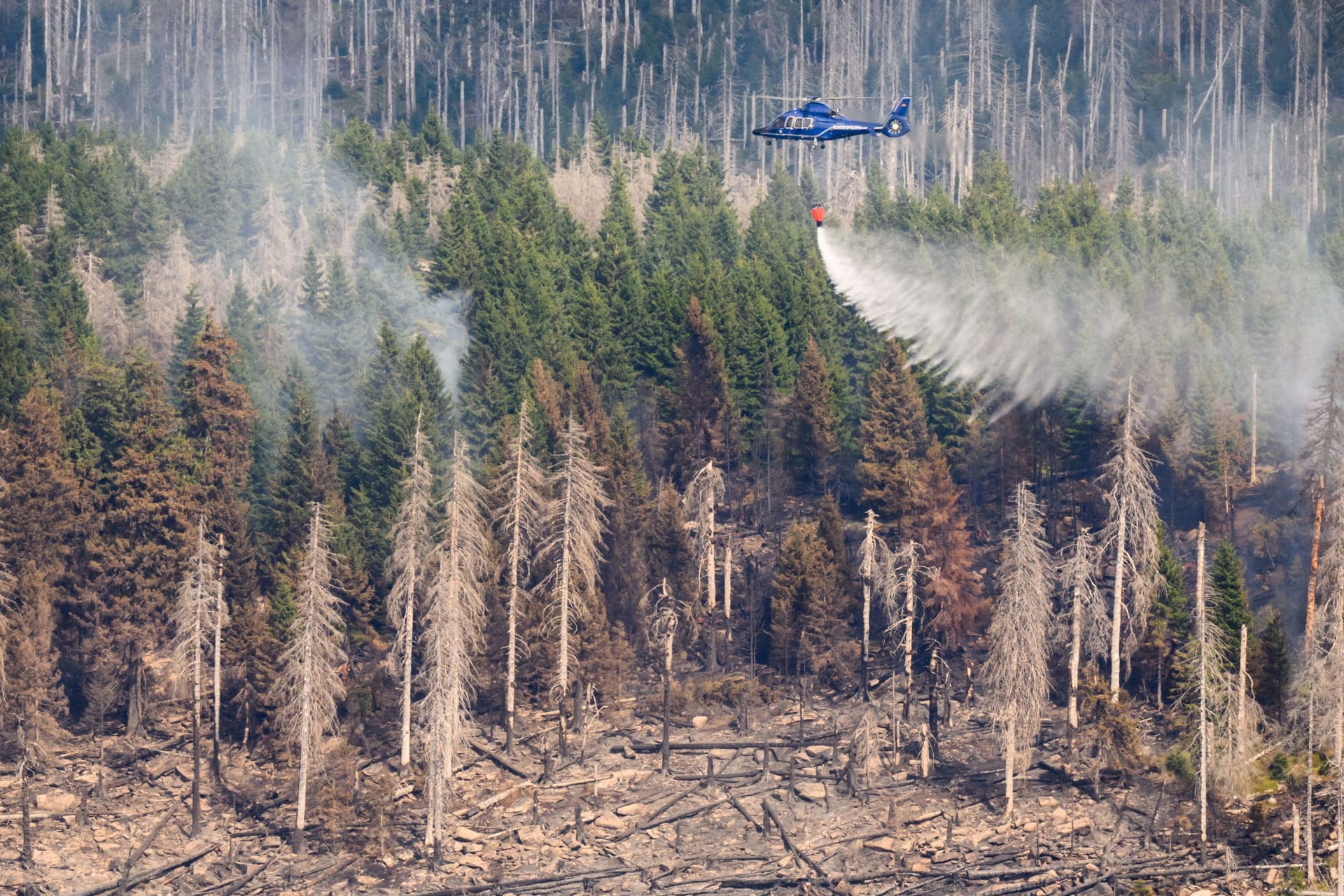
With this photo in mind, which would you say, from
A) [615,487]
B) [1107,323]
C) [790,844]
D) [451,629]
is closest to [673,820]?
[790,844]

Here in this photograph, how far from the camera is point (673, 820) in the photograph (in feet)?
209

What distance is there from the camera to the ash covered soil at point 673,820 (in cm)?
6100

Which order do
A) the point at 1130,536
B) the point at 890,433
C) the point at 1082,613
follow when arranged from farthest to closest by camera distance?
the point at 890,433
the point at 1130,536
the point at 1082,613

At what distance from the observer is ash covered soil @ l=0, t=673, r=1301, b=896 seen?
200 ft

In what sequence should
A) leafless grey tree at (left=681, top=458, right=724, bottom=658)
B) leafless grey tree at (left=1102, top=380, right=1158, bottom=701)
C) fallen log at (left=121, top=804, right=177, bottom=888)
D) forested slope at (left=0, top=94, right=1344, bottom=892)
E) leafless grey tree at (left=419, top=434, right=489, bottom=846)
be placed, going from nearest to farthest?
1. fallen log at (left=121, top=804, right=177, bottom=888)
2. leafless grey tree at (left=419, top=434, right=489, bottom=846)
3. leafless grey tree at (left=1102, top=380, right=1158, bottom=701)
4. forested slope at (left=0, top=94, right=1344, bottom=892)
5. leafless grey tree at (left=681, top=458, right=724, bottom=658)

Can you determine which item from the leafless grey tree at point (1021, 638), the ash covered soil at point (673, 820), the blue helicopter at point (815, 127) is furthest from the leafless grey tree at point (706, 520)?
the leafless grey tree at point (1021, 638)

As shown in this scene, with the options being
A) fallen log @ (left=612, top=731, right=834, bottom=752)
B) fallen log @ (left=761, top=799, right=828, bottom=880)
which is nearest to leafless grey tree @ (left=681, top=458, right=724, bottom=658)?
fallen log @ (left=612, top=731, right=834, bottom=752)

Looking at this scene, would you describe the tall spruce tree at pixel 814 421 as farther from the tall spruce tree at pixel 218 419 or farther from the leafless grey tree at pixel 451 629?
the tall spruce tree at pixel 218 419

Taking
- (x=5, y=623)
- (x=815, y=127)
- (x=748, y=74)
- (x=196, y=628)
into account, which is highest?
(x=748, y=74)

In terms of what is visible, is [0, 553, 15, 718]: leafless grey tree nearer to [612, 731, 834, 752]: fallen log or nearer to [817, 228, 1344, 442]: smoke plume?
[612, 731, 834, 752]: fallen log

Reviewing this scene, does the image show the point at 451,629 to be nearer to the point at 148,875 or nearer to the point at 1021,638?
the point at 148,875

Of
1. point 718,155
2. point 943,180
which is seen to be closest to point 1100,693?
point 943,180

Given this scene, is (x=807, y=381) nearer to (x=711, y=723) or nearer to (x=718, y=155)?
(x=711, y=723)

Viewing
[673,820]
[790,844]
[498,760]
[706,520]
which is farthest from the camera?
[706,520]
